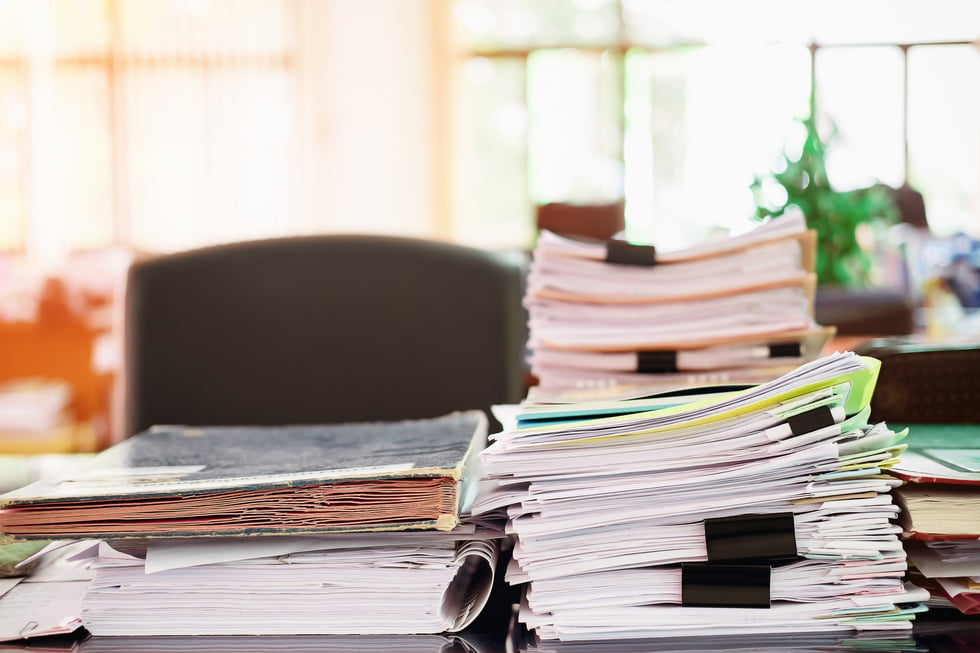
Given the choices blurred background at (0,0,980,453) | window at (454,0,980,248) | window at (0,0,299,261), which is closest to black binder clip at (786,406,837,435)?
blurred background at (0,0,980,453)

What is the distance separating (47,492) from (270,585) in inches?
4.5

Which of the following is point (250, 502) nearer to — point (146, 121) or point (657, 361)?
point (657, 361)

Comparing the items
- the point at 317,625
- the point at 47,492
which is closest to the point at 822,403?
the point at 317,625

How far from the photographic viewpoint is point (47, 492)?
424mm

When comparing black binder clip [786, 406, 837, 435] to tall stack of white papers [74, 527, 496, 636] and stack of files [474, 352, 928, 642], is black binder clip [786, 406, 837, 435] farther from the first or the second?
tall stack of white papers [74, 527, 496, 636]

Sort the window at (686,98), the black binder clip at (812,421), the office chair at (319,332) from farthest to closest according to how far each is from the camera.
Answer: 1. the window at (686,98)
2. the office chair at (319,332)
3. the black binder clip at (812,421)

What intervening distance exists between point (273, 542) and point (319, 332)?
1.86 ft

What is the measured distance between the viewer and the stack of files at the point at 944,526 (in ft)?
1.34

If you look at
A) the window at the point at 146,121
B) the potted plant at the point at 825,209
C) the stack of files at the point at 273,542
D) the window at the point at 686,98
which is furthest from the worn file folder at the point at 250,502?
the window at the point at 146,121

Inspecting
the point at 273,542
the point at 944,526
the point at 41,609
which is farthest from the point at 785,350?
the point at 41,609

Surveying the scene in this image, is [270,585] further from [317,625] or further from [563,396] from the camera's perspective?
[563,396]

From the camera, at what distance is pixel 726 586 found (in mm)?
408

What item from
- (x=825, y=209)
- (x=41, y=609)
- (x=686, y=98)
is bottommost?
(x=41, y=609)

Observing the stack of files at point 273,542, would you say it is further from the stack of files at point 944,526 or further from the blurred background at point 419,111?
the blurred background at point 419,111
